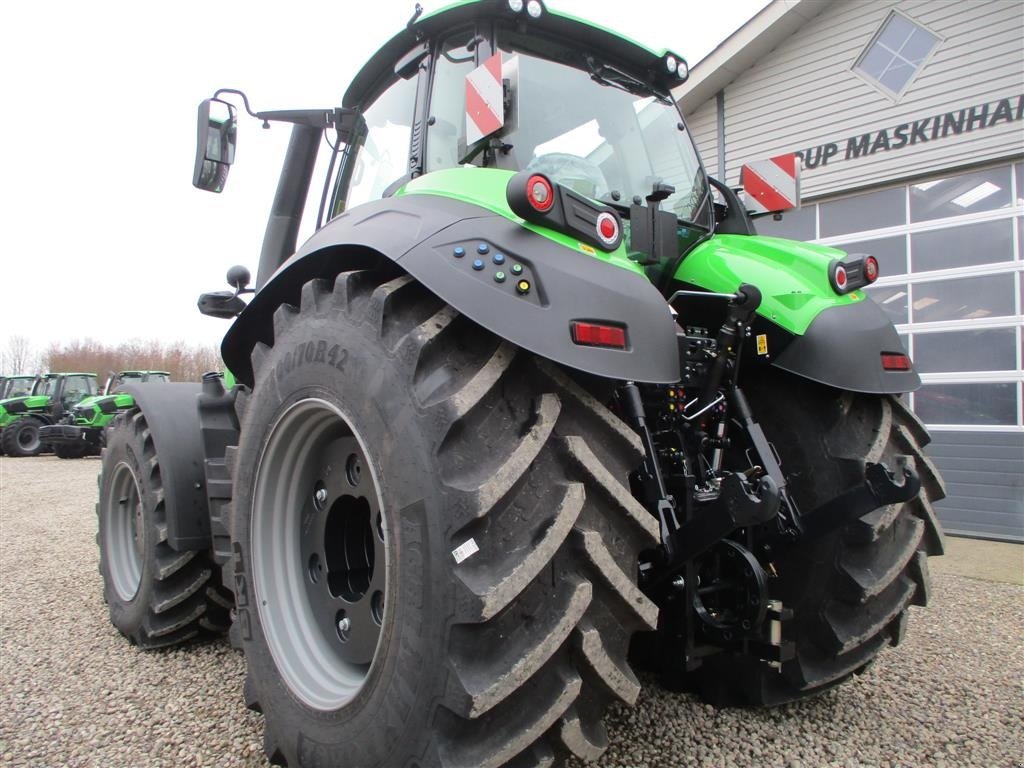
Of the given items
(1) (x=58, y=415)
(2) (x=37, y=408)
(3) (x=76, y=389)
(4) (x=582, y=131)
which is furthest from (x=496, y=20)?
(3) (x=76, y=389)

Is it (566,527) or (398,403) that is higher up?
(398,403)

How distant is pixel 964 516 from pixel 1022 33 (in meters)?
4.40

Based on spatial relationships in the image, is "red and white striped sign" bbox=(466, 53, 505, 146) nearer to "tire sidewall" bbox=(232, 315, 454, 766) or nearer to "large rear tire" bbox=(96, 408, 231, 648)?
"tire sidewall" bbox=(232, 315, 454, 766)

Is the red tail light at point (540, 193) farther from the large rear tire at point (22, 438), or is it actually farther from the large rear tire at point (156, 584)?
the large rear tire at point (22, 438)

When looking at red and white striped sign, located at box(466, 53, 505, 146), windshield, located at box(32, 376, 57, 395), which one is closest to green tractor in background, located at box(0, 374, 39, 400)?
windshield, located at box(32, 376, 57, 395)

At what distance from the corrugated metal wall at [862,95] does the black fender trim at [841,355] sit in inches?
219

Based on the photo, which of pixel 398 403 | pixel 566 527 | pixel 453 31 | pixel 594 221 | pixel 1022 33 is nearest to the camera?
pixel 566 527

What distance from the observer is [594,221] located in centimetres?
175

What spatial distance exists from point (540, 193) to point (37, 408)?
2274 centimetres

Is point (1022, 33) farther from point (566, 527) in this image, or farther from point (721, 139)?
point (566, 527)

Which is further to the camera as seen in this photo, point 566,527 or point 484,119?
point 484,119

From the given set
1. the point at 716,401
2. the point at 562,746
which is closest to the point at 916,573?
the point at 716,401

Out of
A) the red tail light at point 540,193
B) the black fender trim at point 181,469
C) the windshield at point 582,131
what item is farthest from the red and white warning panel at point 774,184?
the black fender trim at point 181,469

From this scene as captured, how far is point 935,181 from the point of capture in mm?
6848
